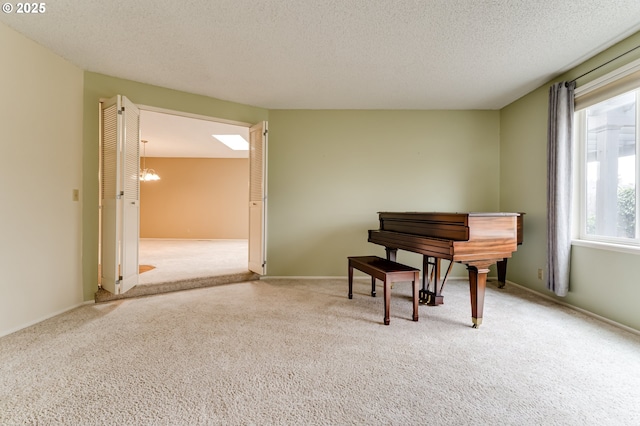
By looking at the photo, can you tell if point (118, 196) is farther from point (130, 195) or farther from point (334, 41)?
point (334, 41)

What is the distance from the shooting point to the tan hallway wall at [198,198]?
28.5 ft

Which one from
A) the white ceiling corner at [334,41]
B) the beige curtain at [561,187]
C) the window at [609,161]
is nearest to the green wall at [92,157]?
the white ceiling corner at [334,41]

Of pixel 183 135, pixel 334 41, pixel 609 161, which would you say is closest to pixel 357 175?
pixel 334 41

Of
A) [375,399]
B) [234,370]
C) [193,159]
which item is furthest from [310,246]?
[193,159]

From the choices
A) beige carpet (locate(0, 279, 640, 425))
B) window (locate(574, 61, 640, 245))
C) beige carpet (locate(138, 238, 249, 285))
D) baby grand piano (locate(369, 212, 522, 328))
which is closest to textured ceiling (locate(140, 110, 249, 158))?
beige carpet (locate(138, 238, 249, 285))

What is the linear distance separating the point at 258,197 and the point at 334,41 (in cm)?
226

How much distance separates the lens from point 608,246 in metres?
2.69

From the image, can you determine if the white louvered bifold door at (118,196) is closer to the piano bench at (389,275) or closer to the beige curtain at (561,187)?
the piano bench at (389,275)

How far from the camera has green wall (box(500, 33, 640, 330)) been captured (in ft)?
8.41

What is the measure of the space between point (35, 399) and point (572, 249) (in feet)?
14.4

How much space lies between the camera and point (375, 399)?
155 cm

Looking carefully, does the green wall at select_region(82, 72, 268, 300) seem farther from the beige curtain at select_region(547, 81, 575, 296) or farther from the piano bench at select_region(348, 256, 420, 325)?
the beige curtain at select_region(547, 81, 575, 296)

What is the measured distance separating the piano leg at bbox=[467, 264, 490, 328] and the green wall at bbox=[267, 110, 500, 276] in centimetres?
179

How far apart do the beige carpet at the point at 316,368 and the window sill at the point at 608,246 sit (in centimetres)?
67
